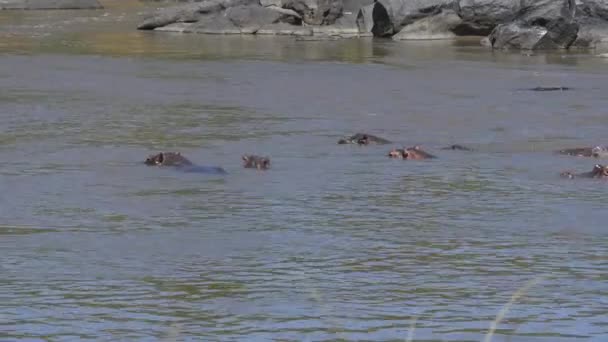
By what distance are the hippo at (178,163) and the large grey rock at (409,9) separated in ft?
60.0

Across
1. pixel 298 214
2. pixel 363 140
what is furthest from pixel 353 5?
pixel 298 214

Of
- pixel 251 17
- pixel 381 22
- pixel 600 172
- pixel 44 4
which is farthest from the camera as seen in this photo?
pixel 44 4

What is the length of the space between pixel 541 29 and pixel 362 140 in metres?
14.2

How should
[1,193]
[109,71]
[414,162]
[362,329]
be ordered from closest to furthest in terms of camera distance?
[362,329] < [1,193] < [414,162] < [109,71]

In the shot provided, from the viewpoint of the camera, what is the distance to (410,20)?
29.1 m

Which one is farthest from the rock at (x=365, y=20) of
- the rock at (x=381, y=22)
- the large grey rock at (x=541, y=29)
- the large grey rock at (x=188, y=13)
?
Answer: the large grey rock at (x=541, y=29)

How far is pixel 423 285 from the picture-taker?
6.92m

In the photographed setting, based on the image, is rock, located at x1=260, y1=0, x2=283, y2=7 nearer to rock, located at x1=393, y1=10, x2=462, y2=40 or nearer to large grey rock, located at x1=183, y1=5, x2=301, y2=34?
large grey rock, located at x1=183, y1=5, x2=301, y2=34

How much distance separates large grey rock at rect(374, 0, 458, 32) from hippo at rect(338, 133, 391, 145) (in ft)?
54.3

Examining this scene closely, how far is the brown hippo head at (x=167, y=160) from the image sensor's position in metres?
10.9

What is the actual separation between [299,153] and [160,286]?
5184 mm

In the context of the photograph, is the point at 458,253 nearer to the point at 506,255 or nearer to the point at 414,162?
the point at 506,255

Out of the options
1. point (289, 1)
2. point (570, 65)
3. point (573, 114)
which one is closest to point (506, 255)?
point (573, 114)

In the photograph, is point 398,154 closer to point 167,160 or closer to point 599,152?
point 599,152
